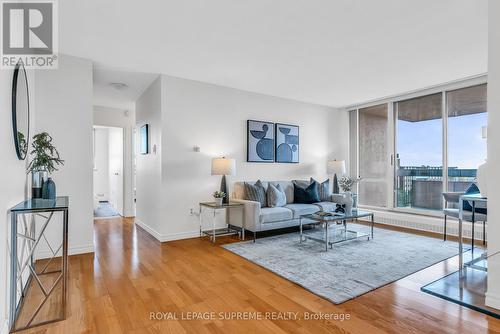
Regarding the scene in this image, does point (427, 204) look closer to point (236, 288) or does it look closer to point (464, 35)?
point (464, 35)

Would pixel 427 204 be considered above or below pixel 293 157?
below

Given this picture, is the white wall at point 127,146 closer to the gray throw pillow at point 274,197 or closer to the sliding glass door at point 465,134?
the gray throw pillow at point 274,197

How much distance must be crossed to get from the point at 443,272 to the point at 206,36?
366 cm

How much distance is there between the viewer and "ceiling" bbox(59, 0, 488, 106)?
254cm

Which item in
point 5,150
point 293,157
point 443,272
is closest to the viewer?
point 5,150

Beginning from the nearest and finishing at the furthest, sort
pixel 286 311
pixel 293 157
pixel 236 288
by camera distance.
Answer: pixel 286 311 → pixel 236 288 → pixel 293 157

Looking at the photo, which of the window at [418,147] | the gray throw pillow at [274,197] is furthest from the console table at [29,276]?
the window at [418,147]

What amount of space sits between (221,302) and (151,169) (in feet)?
9.94

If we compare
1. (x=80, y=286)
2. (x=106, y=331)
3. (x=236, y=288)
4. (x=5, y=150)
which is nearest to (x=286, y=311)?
(x=236, y=288)

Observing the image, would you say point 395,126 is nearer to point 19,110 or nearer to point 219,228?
point 219,228

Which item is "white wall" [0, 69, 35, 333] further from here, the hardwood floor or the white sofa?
the white sofa

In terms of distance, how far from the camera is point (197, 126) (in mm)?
4605

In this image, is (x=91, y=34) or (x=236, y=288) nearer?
(x=236, y=288)

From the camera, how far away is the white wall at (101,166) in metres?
8.98
